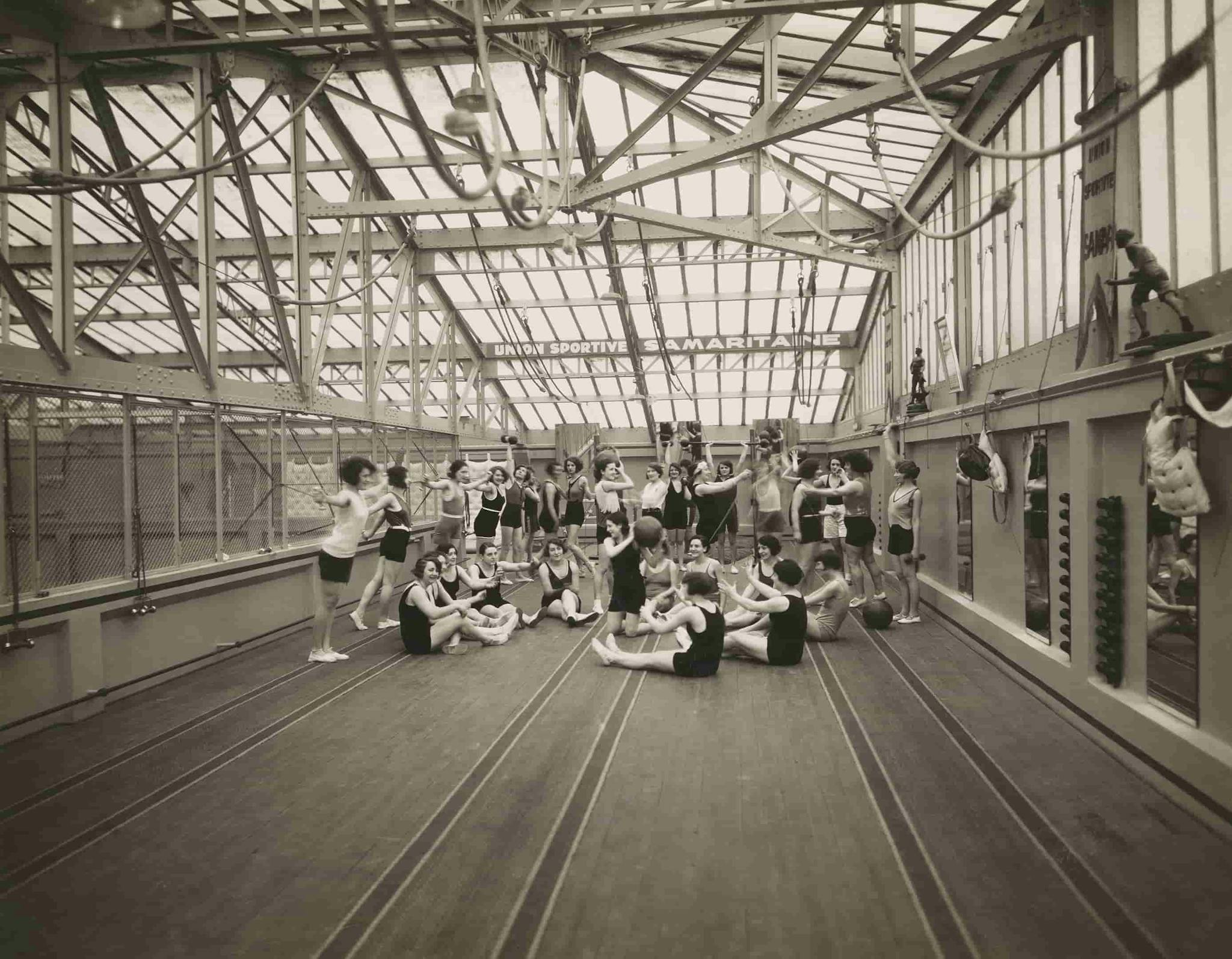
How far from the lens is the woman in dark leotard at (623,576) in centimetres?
710

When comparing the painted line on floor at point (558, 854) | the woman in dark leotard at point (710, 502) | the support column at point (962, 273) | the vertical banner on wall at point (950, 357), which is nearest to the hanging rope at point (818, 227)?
→ the support column at point (962, 273)

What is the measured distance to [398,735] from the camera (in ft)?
16.1

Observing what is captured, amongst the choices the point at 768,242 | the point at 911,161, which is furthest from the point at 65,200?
the point at 911,161

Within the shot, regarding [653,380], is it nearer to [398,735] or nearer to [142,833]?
[398,735]

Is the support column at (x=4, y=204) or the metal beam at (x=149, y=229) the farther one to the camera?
the metal beam at (x=149, y=229)

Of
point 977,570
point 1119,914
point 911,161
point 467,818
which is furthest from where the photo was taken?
point 911,161

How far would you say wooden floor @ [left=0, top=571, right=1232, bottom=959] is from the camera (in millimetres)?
2832

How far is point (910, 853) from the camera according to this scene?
3.36m

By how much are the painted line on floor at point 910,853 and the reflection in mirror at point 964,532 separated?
324cm

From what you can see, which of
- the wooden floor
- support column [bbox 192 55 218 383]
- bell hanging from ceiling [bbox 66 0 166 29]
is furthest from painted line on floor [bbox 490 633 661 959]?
bell hanging from ceiling [bbox 66 0 166 29]

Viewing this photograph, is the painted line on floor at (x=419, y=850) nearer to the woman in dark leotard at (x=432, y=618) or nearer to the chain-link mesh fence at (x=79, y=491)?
the woman in dark leotard at (x=432, y=618)

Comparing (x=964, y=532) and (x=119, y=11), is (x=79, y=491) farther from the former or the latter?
(x=964, y=532)

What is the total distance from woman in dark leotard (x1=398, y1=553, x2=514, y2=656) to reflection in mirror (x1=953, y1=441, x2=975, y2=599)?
15.2 feet

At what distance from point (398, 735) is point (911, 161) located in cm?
962
